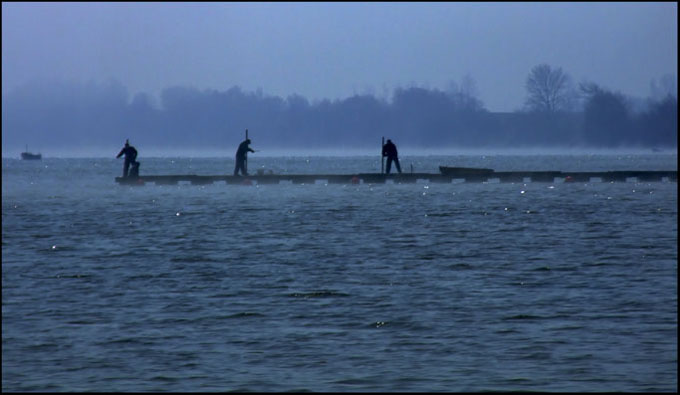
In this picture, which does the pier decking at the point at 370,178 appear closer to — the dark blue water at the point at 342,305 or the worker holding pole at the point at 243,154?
the worker holding pole at the point at 243,154

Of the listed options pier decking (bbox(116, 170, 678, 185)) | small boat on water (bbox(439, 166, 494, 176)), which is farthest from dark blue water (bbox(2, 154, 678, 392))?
Result: small boat on water (bbox(439, 166, 494, 176))

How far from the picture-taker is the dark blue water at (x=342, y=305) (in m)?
12.3

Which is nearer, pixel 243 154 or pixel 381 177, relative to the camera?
pixel 243 154

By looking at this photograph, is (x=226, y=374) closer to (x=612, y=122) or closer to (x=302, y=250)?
(x=302, y=250)

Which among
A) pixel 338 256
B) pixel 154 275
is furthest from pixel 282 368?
pixel 338 256

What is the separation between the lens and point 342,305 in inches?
663

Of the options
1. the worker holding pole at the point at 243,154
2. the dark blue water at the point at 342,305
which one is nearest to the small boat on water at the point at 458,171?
the worker holding pole at the point at 243,154

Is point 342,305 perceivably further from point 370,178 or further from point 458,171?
point 458,171

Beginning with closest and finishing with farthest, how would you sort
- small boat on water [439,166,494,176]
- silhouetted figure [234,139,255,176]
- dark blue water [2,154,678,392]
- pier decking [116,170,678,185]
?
dark blue water [2,154,678,392] → silhouetted figure [234,139,255,176] → pier decking [116,170,678,185] → small boat on water [439,166,494,176]

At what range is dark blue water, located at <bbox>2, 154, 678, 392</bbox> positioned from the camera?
483 inches

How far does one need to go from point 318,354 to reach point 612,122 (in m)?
126

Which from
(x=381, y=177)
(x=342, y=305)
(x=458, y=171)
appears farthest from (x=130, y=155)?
(x=342, y=305)

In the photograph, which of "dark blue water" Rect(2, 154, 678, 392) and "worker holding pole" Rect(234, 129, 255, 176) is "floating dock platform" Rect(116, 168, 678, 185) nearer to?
"worker holding pole" Rect(234, 129, 255, 176)

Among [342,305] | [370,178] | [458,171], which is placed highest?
[458,171]
